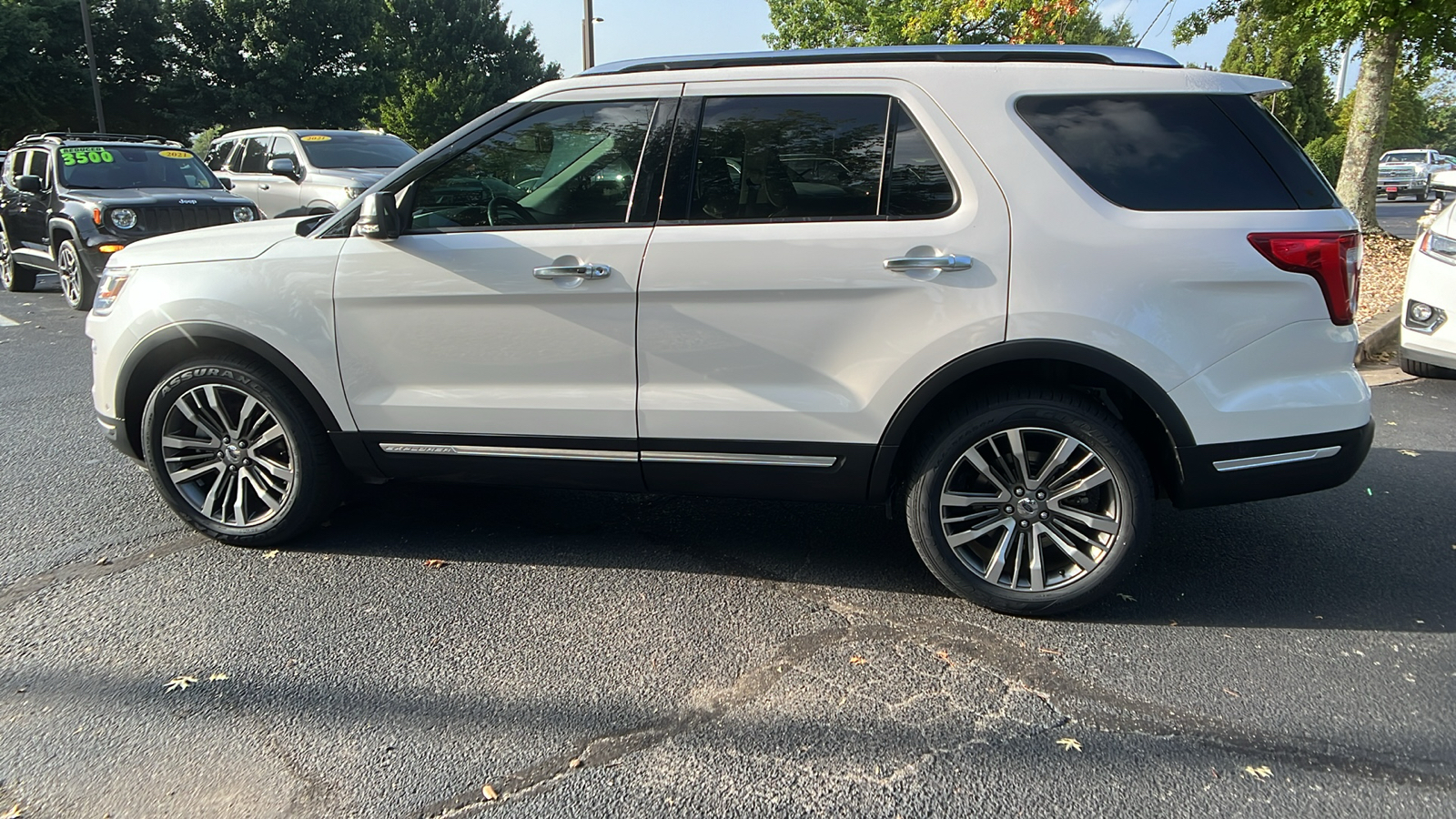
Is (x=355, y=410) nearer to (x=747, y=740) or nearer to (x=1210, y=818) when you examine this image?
(x=747, y=740)

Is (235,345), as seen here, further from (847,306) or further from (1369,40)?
(1369,40)

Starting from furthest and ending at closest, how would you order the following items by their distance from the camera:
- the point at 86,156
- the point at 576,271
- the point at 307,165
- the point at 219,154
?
the point at 219,154, the point at 307,165, the point at 86,156, the point at 576,271

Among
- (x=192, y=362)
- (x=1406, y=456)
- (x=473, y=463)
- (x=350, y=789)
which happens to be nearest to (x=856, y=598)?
(x=473, y=463)

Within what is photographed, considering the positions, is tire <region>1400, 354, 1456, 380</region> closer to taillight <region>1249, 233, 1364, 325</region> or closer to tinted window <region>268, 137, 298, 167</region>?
taillight <region>1249, 233, 1364, 325</region>

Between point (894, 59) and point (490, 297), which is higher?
point (894, 59)

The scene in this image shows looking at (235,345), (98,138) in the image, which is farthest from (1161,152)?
(98,138)

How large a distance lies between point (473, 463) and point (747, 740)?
5.25 feet

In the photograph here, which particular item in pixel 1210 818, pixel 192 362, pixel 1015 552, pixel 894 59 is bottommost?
pixel 1210 818

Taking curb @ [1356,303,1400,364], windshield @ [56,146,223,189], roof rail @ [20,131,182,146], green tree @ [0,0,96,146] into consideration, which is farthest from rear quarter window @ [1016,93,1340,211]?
green tree @ [0,0,96,146]

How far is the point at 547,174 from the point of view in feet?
11.7

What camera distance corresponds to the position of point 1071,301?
306 cm

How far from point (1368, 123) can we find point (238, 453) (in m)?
14.7

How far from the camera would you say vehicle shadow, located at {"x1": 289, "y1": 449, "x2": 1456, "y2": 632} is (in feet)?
11.3

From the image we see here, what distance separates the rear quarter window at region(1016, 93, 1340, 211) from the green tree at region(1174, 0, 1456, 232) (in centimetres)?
1056
